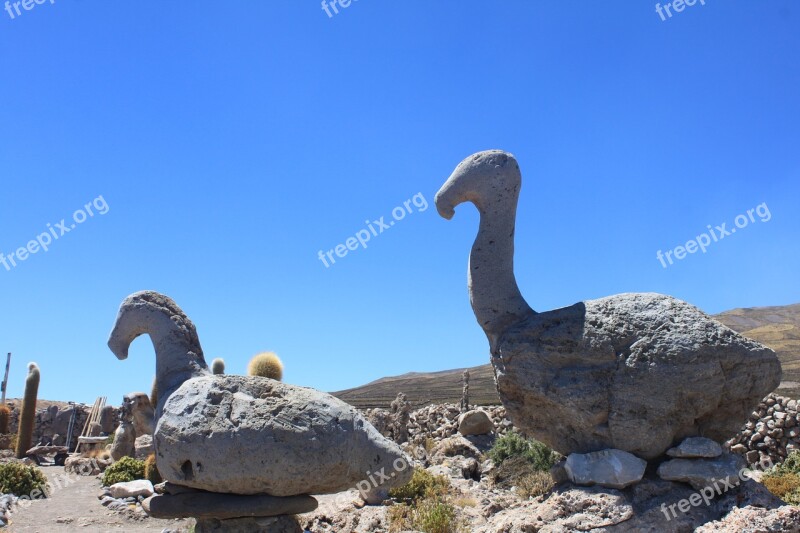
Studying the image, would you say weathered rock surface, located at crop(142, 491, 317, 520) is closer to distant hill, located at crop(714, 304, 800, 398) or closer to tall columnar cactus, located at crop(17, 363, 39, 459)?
distant hill, located at crop(714, 304, 800, 398)

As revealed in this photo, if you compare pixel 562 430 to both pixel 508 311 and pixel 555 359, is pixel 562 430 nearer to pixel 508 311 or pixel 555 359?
pixel 555 359

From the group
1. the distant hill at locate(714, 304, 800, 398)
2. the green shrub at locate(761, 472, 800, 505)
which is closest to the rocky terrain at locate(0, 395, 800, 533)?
the green shrub at locate(761, 472, 800, 505)

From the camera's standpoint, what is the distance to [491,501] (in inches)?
450

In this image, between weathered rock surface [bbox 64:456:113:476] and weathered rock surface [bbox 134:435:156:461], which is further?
weathered rock surface [bbox 64:456:113:476]

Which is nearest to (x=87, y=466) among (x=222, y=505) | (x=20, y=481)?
(x=20, y=481)

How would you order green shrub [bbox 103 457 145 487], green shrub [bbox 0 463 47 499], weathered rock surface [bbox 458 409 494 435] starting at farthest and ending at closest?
weathered rock surface [bbox 458 409 494 435]
green shrub [bbox 103 457 145 487]
green shrub [bbox 0 463 47 499]

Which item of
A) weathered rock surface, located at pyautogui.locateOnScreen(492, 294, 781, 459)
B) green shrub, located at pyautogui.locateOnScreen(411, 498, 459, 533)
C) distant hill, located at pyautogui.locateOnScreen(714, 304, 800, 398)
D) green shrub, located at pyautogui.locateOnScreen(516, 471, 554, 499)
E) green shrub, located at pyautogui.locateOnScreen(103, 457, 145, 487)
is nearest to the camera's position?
weathered rock surface, located at pyautogui.locateOnScreen(492, 294, 781, 459)

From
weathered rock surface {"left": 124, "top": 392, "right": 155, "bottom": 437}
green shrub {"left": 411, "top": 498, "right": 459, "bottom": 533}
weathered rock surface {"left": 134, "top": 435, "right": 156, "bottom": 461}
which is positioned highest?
weathered rock surface {"left": 124, "top": 392, "right": 155, "bottom": 437}

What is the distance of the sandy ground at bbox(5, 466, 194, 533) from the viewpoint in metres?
12.1

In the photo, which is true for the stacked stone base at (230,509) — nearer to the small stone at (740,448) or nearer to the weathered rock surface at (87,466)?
the small stone at (740,448)

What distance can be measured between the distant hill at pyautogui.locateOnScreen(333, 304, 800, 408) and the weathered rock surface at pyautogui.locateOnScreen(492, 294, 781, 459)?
15339mm

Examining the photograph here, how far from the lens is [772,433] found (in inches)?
594

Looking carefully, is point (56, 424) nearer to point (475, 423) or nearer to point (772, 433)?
point (475, 423)

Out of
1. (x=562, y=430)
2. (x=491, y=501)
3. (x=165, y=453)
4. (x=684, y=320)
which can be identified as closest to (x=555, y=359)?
(x=562, y=430)
